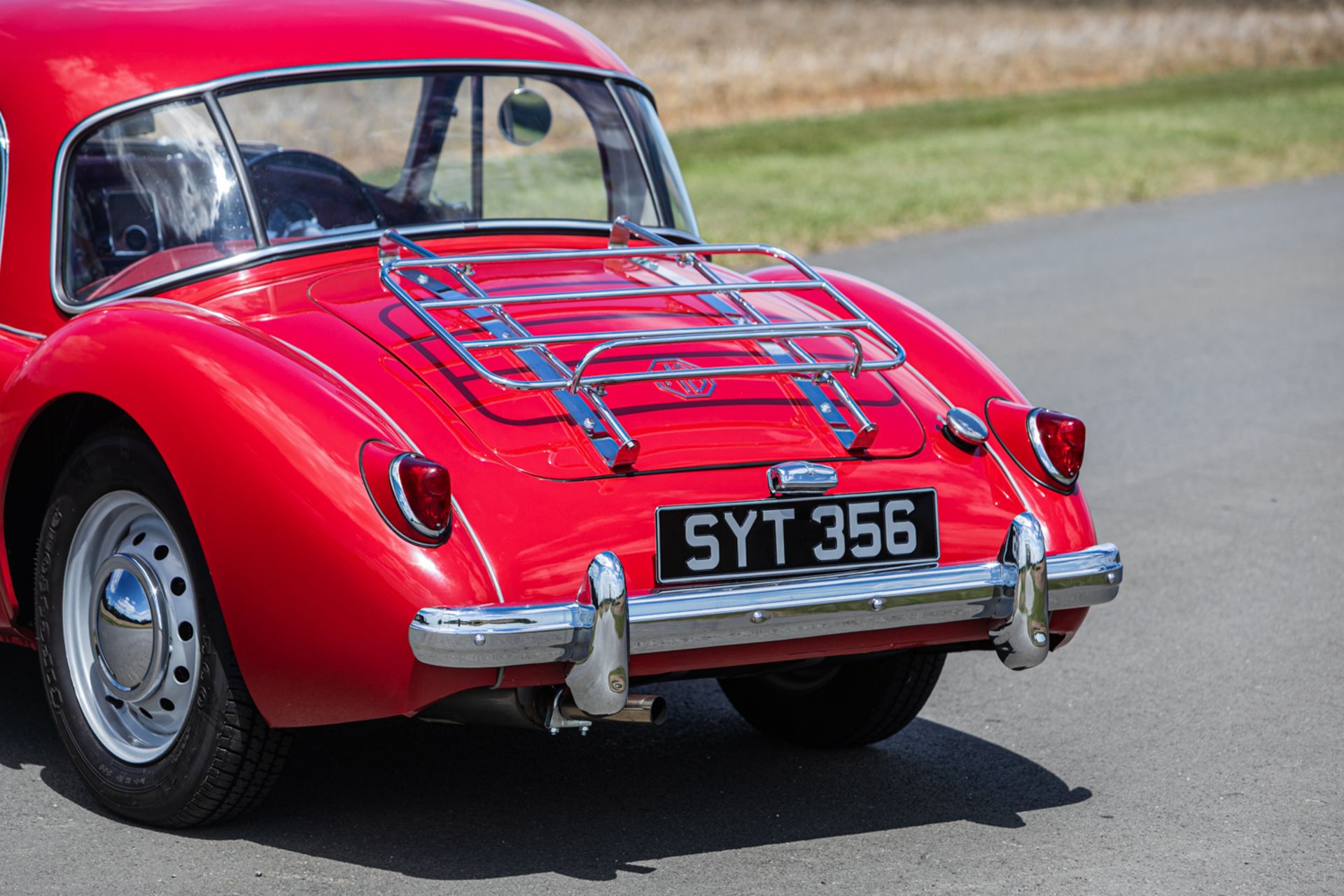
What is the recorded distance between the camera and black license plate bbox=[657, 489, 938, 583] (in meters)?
3.55

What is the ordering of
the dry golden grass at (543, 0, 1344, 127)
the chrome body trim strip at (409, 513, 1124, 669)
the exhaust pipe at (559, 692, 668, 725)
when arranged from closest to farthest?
1. the chrome body trim strip at (409, 513, 1124, 669)
2. the exhaust pipe at (559, 692, 668, 725)
3. the dry golden grass at (543, 0, 1344, 127)

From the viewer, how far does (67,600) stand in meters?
3.91

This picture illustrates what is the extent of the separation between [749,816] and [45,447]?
70.7 inches

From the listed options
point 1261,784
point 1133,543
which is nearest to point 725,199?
point 1133,543

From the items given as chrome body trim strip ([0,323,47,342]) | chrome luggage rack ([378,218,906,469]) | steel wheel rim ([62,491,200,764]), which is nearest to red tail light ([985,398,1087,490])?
chrome luggage rack ([378,218,906,469])

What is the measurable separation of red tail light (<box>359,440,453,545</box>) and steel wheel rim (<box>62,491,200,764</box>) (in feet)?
1.72

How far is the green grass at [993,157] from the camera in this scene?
14.5 meters

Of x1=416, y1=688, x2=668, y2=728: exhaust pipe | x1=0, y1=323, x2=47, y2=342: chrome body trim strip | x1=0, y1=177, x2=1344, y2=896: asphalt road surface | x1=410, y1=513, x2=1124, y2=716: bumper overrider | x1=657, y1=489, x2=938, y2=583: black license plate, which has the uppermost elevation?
x1=0, y1=323, x2=47, y2=342: chrome body trim strip

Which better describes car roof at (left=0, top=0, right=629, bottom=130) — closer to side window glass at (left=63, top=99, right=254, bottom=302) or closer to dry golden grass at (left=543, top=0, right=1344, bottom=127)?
side window glass at (left=63, top=99, right=254, bottom=302)

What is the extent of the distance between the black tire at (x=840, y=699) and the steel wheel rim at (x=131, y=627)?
4.26ft

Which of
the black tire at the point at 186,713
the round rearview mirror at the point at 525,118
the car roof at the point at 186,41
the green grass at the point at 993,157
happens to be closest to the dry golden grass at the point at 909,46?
the green grass at the point at 993,157

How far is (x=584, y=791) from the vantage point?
13.5 feet

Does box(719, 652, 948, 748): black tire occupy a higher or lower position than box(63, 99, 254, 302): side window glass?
lower

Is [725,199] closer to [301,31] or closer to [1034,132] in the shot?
[1034,132]
